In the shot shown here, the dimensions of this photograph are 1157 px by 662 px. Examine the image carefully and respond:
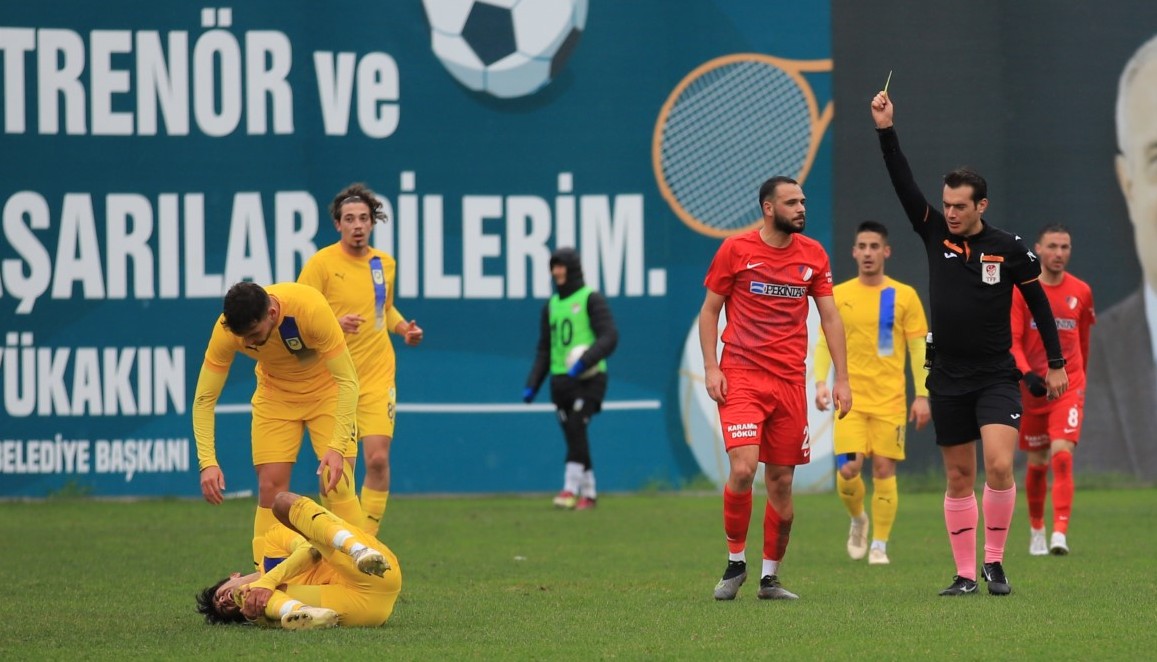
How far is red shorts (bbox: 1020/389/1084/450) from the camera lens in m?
11.6

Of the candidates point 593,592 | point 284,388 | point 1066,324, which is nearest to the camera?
point 284,388

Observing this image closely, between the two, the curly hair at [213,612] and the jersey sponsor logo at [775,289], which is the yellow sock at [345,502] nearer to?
the curly hair at [213,612]

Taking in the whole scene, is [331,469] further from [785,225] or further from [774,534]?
[785,225]

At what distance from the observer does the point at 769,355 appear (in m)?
8.76

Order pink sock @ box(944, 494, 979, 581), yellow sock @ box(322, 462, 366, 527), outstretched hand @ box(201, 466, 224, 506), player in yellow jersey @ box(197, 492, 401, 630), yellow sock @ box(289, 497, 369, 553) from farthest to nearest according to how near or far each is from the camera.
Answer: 1. pink sock @ box(944, 494, 979, 581)
2. yellow sock @ box(322, 462, 366, 527)
3. outstretched hand @ box(201, 466, 224, 506)
4. player in yellow jersey @ box(197, 492, 401, 630)
5. yellow sock @ box(289, 497, 369, 553)

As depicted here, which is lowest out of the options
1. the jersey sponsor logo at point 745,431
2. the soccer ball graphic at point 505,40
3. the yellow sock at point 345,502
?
the yellow sock at point 345,502

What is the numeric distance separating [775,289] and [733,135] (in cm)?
847

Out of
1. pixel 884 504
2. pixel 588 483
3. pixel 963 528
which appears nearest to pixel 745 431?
pixel 963 528

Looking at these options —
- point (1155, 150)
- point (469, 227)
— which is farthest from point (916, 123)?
point (469, 227)

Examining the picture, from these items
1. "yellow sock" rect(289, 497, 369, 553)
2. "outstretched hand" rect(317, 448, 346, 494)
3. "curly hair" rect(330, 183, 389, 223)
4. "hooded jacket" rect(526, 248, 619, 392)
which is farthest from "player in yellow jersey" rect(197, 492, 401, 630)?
"hooded jacket" rect(526, 248, 619, 392)

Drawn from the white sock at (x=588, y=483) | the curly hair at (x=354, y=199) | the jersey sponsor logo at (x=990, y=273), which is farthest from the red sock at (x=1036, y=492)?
the white sock at (x=588, y=483)

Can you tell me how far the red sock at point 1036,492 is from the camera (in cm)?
1155

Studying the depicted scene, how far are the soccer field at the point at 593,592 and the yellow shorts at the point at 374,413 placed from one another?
930mm

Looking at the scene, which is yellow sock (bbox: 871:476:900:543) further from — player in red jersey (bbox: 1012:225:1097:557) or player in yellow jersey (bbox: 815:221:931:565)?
player in red jersey (bbox: 1012:225:1097:557)
